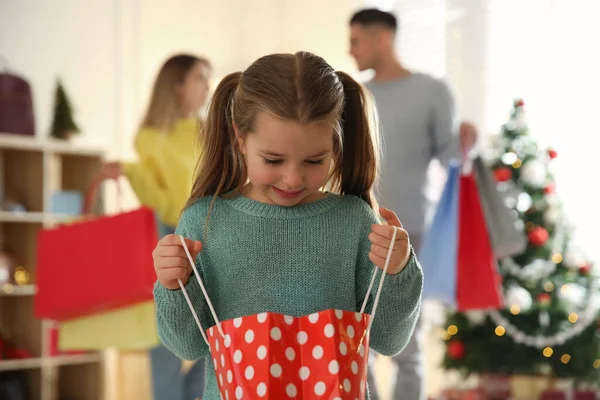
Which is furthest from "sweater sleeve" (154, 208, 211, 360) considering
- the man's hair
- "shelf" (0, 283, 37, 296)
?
"shelf" (0, 283, 37, 296)

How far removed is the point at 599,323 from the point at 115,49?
9.82 feet

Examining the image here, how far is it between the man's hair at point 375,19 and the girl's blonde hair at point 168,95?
0.59m

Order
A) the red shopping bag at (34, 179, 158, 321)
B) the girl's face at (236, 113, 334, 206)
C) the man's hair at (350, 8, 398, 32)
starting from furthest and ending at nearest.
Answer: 1. the man's hair at (350, 8, 398, 32)
2. the red shopping bag at (34, 179, 158, 321)
3. the girl's face at (236, 113, 334, 206)

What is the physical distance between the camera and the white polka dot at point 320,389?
1149 millimetres

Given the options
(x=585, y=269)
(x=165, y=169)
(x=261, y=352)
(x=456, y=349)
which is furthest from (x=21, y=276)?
(x=261, y=352)

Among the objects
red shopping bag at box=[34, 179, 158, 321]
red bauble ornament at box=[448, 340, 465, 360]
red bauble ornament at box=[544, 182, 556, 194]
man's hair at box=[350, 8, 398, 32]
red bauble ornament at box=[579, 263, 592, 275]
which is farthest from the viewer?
red bauble ornament at box=[448, 340, 465, 360]

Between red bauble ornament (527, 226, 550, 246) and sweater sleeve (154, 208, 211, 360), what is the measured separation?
2.95 m

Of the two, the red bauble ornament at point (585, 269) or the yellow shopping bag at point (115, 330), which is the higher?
the red bauble ornament at point (585, 269)

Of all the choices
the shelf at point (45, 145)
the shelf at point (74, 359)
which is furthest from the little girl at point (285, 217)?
the shelf at point (74, 359)

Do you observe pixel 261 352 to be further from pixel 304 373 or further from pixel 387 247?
pixel 387 247

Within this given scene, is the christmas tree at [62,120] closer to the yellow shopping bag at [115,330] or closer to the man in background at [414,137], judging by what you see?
the yellow shopping bag at [115,330]

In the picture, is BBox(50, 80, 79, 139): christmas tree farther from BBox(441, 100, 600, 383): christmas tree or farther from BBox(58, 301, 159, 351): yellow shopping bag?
BBox(441, 100, 600, 383): christmas tree

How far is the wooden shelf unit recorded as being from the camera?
14.2 ft

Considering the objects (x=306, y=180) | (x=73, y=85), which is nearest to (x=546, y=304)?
(x=73, y=85)
